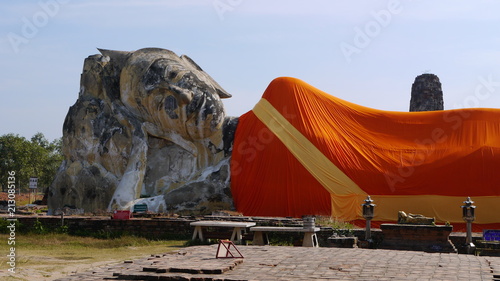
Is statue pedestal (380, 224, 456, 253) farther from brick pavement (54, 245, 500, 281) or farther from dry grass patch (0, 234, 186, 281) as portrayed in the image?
dry grass patch (0, 234, 186, 281)

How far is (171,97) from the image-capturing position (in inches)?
844

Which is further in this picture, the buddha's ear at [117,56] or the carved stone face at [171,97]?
the buddha's ear at [117,56]

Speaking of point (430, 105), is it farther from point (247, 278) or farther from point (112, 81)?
point (247, 278)

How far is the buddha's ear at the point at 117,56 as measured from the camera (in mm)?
22922

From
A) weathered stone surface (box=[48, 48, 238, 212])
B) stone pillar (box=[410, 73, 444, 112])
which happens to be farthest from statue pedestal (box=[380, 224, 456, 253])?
stone pillar (box=[410, 73, 444, 112])

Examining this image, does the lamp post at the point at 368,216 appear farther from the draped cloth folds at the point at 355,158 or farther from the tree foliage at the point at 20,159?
the tree foliage at the point at 20,159

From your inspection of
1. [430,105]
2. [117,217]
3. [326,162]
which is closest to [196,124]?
[326,162]

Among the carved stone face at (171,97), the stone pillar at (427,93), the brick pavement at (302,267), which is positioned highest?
the stone pillar at (427,93)

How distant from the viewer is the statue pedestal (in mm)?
12695

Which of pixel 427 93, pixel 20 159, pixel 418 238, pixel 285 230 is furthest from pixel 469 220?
pixel 20 159

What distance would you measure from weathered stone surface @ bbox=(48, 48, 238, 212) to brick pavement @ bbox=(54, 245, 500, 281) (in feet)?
38.0

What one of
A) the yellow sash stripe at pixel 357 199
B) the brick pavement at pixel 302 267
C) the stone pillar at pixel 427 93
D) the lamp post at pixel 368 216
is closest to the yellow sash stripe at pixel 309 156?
the yellow sash stripe at pixel 357 199

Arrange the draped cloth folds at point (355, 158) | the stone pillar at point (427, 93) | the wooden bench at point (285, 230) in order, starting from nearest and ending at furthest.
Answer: the wooden bench at point (285, 230), the draped cloth folds at point (355, 158), the stone pillar at point (427, 93)

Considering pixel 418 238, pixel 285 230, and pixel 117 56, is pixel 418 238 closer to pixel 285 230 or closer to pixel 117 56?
pixel 285 230
